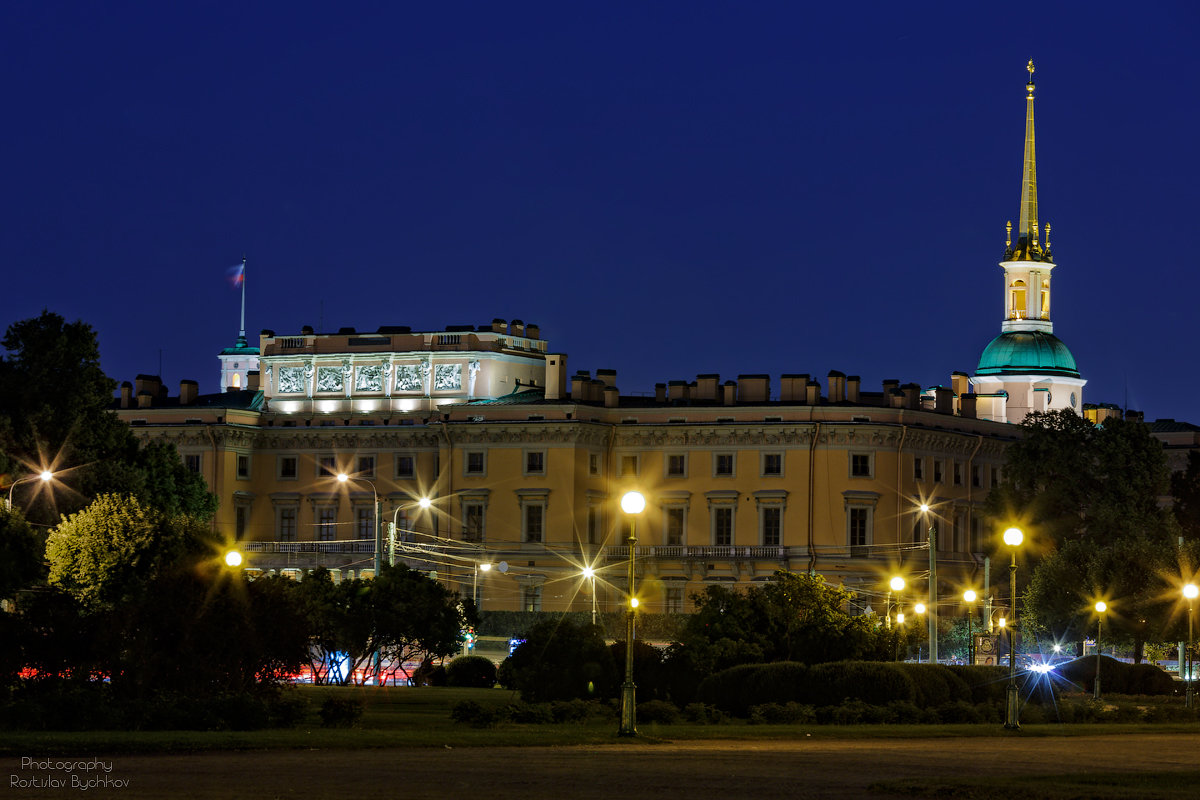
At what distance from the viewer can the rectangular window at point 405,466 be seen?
396ft

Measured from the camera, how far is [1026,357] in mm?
143750

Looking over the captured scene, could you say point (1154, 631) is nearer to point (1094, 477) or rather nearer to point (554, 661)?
point (1094, 477)

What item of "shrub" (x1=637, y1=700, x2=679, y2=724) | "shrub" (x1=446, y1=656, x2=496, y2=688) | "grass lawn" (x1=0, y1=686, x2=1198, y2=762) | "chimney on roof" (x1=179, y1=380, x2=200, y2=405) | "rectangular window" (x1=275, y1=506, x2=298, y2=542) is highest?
"chimney on roof" (x1=179, y1=380, x2=200, y2=405)

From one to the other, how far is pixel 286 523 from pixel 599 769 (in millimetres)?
88973

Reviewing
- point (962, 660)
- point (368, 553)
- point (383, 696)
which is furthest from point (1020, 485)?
point (383, 696)

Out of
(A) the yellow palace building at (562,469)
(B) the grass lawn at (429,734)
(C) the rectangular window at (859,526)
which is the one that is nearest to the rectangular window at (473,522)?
(A) the yellow palace building at (562,469)

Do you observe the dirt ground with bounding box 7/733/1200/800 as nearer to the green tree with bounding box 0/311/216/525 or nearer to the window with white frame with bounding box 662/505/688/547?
the green tree with bounding box 0/311/216/525

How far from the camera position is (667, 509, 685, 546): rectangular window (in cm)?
11756

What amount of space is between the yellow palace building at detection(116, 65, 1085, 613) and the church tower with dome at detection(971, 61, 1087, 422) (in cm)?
1565

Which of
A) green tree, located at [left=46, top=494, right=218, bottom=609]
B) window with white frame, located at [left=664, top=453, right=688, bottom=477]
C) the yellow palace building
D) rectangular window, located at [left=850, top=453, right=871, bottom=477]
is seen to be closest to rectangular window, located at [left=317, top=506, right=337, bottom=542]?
the yellow palace building

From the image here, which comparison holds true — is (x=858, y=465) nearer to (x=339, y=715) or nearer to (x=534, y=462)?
(x=534, y=462)

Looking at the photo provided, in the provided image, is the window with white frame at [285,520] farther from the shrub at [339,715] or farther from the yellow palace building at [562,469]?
the shrub at [339,715]

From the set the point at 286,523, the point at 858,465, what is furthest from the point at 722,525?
the point at 286,523

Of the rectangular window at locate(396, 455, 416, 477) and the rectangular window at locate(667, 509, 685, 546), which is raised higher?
the rectangular window at locate(396, 455, 416, 477)
